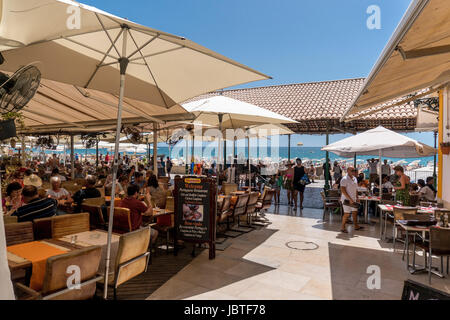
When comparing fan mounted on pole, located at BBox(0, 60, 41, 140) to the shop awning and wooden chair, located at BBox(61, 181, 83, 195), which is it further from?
wooden chair, located at BBox(61, 181, 83, 195)

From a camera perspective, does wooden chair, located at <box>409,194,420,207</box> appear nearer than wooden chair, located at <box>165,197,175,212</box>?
No

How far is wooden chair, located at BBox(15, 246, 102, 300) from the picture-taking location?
2.39 m

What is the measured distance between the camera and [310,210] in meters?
10.5

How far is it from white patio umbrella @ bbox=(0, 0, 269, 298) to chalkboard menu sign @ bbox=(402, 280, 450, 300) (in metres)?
2.74

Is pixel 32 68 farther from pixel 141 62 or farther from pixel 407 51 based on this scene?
pixel 407 51

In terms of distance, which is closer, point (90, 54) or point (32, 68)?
A: point (32, 68)

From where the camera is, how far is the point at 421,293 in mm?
1860

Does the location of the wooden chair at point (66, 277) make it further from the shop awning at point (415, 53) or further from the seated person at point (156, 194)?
the seated person at point (156, 194)

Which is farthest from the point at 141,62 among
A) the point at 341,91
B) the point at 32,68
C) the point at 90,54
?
the point at 341,91

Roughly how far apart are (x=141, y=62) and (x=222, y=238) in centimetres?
414

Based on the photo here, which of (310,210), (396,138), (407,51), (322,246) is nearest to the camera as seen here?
(407,51)

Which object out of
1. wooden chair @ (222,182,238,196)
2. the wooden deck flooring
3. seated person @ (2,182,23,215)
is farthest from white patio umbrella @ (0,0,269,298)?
wooden chair @ (222,182,238,196)

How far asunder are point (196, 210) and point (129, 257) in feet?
6.66

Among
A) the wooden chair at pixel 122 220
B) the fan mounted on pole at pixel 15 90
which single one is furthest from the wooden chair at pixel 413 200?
the fan mounted on pole at pixel 15 90
